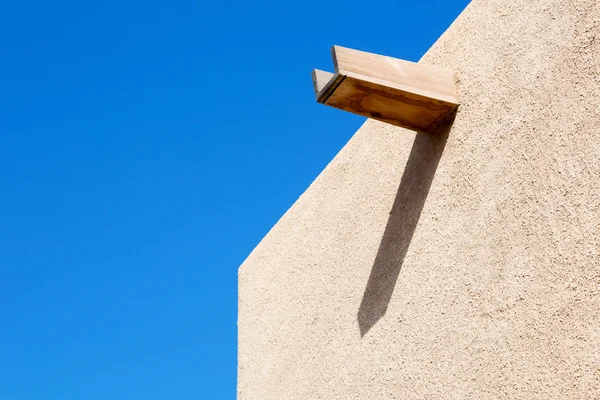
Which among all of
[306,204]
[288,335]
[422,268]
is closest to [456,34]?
[422,268]

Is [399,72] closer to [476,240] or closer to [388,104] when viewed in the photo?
[388,104]

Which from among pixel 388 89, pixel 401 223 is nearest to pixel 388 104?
pixel 388 89

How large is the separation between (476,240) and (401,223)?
0.55 meters

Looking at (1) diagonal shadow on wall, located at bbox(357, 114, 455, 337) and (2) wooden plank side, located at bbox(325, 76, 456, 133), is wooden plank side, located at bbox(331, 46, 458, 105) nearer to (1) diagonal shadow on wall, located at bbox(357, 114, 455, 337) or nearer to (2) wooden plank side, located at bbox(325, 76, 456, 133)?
(2) wooden plank side, located at bbox(325, 76, 456, 133)

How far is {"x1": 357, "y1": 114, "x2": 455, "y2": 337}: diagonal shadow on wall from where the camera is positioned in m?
3.18

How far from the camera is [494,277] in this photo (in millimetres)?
2643

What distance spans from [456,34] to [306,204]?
56.6 inches

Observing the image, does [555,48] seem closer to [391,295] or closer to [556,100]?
[556,100]

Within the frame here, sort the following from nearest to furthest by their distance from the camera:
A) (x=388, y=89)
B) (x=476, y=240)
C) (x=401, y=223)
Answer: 1. (x=476, y=240)
2. (x=388, y=89)
3. (x=401, y=223)

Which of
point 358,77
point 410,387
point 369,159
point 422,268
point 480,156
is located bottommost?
point 410,387

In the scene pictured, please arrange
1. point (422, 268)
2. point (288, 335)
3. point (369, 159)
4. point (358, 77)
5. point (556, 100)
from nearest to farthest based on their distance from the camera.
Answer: point (556, 100)
point (358, 77)
point (422, 268)
point (369, 159)
point (288, 335)

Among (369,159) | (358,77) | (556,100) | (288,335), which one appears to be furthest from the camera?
(288,335)

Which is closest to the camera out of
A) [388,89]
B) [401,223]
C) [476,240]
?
[476,240]

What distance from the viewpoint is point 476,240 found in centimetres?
278
